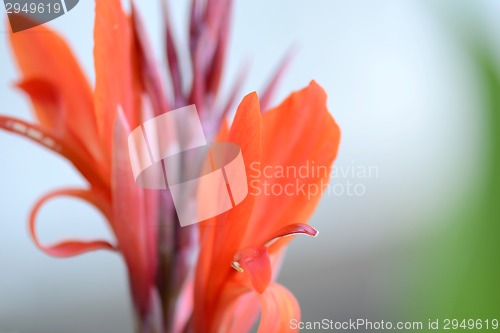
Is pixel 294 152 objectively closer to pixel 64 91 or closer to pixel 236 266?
pixel 236 266

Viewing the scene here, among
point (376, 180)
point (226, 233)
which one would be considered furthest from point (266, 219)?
point (376, 180)

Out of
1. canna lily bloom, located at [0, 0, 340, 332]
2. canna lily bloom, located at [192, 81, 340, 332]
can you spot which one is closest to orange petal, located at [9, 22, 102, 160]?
canna lily bloom, located at [0, 0, 340, 332]

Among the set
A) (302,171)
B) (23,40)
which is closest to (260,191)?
(302,171)

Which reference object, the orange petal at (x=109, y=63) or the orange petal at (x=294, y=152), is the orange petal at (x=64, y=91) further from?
the orange petal at (x=294, y=152)

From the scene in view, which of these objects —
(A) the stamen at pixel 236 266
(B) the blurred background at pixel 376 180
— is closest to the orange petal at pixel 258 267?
(A) the stamen at pixel 236 266

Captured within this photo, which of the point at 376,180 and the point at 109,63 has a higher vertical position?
the point at 109,63

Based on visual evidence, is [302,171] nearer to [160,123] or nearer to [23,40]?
[160,123]

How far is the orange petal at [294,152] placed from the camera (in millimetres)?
500

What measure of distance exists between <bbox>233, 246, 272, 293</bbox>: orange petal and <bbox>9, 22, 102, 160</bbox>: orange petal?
17 cm

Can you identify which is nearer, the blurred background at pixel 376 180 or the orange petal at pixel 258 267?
the orange petal at pixel 258 267

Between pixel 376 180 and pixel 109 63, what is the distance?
12.2 inches

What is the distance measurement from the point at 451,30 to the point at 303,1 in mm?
173

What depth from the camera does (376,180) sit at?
59 cm

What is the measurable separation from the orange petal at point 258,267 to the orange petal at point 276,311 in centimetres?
4
